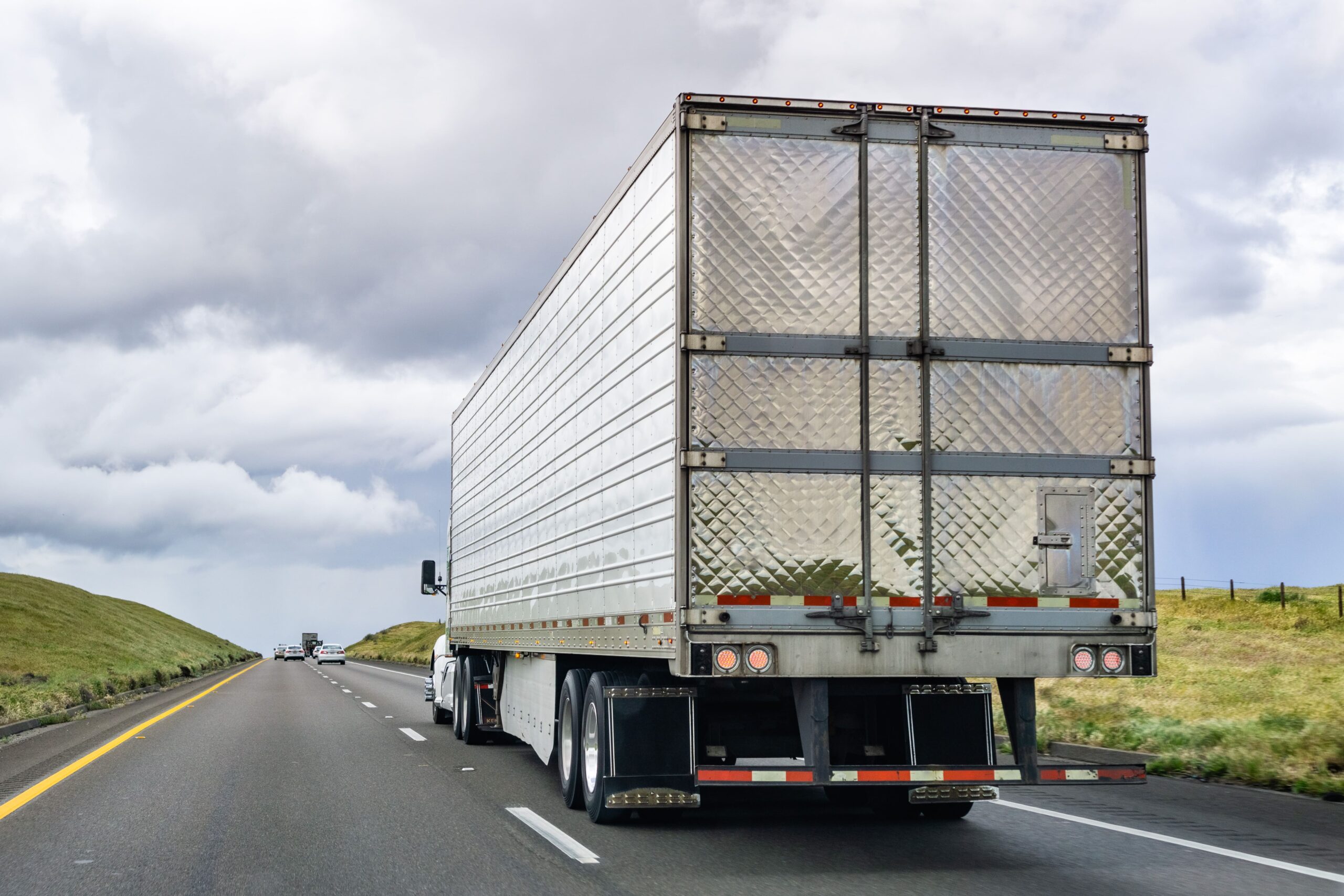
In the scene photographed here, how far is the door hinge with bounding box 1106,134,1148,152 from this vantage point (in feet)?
27.0

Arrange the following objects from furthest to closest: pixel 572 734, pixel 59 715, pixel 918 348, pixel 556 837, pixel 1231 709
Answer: pixel 59 715 < pixel 1231 709 < pixel 572 734 < pixel 556 837 < pixel 918 348

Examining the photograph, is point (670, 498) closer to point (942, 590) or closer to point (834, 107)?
point (942, 590)

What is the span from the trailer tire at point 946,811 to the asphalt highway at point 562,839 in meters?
0.13

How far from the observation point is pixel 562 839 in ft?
27.8

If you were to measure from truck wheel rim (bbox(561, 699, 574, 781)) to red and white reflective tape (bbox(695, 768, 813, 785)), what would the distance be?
2.30 m

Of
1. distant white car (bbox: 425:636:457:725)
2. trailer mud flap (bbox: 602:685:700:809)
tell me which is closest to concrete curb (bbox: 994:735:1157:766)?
trailer mud flap (bbox: 602:685:700:809)

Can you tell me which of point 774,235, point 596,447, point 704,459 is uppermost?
point 774,235

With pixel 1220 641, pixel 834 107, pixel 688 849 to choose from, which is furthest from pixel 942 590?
pixel 1220 641

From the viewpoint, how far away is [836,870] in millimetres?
7383

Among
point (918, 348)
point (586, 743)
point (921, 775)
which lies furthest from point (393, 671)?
point (918, 348)

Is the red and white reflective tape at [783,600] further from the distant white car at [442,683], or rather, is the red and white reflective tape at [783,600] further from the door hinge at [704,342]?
the distant white car at [442,683]

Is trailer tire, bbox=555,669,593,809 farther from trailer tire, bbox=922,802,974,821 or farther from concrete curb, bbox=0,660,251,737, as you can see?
concrete curb, bbox=0,660,251,737

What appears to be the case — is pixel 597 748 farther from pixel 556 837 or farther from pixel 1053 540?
pixel 1053 540

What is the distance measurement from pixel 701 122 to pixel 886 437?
225cm
